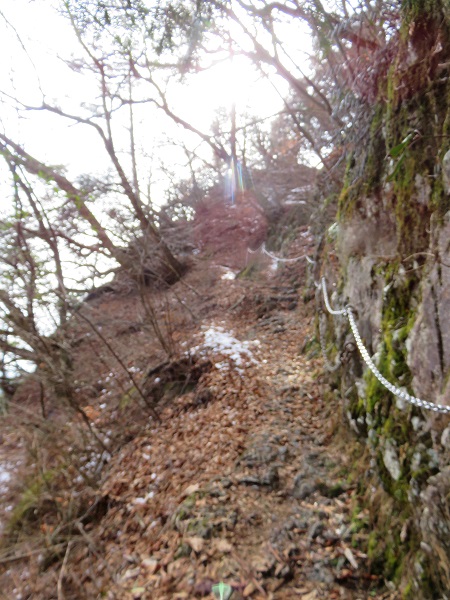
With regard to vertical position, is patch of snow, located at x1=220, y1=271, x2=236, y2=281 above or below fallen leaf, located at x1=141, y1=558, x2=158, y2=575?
above

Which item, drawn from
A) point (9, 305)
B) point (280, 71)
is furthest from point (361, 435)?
point (280, 71)

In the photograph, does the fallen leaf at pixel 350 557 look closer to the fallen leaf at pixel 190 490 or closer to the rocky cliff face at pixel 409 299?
the rocky cliff face at pixel 409 299

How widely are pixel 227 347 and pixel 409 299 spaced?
13.5 ft

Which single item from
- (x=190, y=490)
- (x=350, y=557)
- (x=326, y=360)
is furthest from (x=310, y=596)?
(x=326, y=360)

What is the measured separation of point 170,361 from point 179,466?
95.5 inches

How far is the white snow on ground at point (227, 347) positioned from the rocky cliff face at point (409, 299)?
2.43m

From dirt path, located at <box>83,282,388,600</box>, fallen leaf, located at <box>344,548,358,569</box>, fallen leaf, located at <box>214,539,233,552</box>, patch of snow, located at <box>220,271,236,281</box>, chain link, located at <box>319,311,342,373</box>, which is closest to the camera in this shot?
fallen leaf, located at <box>344,548,358,569</box>

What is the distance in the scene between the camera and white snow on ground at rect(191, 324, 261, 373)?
20.6 ft

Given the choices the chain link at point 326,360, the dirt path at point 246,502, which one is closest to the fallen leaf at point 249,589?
the dirt path at point 246,502

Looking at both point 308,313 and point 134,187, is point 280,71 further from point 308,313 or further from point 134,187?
point 308,313

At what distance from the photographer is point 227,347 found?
266 inches

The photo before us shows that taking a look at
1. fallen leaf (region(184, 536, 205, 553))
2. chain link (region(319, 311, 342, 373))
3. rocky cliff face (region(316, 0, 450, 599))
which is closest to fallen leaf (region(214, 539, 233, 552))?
fallen leaf (region(184, 536, 205, 553))

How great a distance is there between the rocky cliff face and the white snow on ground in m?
2.43

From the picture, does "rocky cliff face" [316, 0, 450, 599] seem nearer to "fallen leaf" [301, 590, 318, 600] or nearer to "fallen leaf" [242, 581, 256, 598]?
"fallen leaf" [301, 590, 318, 600]
